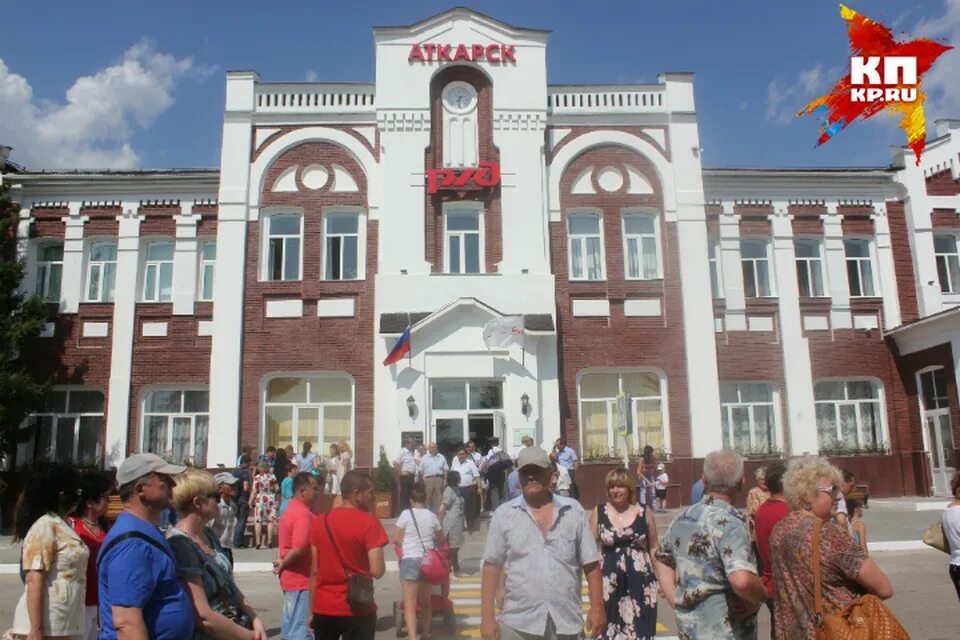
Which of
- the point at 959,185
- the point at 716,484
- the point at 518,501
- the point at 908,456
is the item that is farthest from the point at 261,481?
the point at 959,185

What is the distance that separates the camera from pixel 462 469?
17.2 metres

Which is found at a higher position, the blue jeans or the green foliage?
the green foliage

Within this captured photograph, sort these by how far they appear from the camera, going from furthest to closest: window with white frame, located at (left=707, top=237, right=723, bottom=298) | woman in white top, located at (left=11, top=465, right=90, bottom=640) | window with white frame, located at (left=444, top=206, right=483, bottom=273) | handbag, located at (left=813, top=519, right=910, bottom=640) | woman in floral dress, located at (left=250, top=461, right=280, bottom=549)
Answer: window with white frame, located at (left=707, top=237, right=723, bottom=298)
window with white frame, located at (left=444, top=206, right=483, bottom=273)
woman in floral dress, located at (left=250, top=461, right=280, bottom=549)
woman in white top, located at (left=11, top=465, right=90, bottom=640)
handbag, located at (left=813, top=519, right=910, bottom=640)

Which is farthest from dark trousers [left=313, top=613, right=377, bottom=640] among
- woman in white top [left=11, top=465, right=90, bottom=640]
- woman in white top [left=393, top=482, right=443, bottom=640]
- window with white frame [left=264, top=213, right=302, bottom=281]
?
window with white frame [left=264, top=213, right=302, bottom=281]

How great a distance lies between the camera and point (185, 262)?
22.7 meters

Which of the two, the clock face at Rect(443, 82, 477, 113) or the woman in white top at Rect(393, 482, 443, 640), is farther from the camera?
the clock face at Rect(443, 82, 477, 113)

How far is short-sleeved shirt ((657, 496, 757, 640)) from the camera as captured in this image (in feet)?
15.0

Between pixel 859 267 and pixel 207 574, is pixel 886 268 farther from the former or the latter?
pixel 207 574

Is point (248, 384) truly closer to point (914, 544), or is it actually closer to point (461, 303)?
point (461, 303)

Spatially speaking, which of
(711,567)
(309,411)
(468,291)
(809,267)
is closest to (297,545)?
(711,567)

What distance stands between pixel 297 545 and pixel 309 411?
14947 millimetres

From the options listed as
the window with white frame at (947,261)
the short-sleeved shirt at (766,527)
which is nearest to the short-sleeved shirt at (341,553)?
the short-sleeved shirt at (766,527)

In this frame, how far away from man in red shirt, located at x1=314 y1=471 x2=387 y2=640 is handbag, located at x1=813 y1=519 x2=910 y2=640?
123 inches

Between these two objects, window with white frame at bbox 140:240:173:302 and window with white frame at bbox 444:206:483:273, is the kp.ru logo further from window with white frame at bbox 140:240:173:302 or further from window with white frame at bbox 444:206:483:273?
window with white frame at bbox 140:240:173:302
